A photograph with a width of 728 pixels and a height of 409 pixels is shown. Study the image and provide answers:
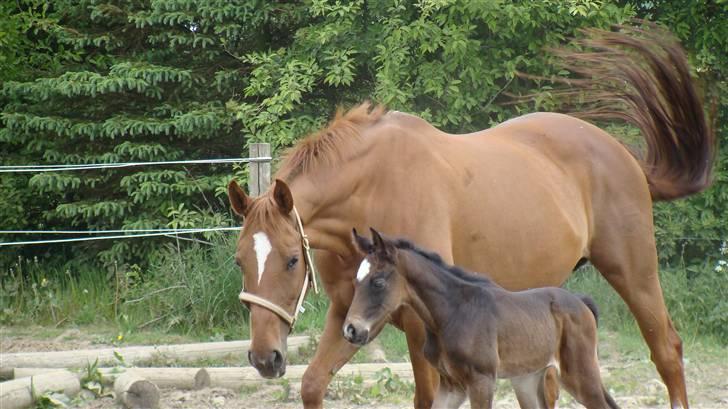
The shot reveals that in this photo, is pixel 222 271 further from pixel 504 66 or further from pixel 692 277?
pixel 692 277

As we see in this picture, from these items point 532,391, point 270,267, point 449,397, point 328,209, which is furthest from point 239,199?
point 532,391

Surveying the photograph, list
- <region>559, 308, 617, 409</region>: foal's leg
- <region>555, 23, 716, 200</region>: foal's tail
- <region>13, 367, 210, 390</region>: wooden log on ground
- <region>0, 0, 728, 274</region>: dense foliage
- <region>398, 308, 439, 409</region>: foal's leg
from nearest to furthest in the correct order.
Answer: <region>559, 308, 617, 409</region>: foal's leg < <region>398, 308, 439, 409</region>: foal's leg < <region>555, 23, 716, 200</region>: foal's tail < <region>13, 367, 210, 390</region>: wooden log on ground < <region>0, 0, 728, 274</region>: dense foliage

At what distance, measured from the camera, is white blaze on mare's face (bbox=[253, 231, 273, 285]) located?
4379 mm

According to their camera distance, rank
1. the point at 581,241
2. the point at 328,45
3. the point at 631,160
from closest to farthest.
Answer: the point at 581,241 → the point at 631,160 → the point at 328,45

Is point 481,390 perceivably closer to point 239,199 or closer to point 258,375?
point 239,199

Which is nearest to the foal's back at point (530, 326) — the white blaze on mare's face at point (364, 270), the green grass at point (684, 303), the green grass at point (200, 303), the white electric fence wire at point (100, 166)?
the white blaze on mare's face at point (364, 270)

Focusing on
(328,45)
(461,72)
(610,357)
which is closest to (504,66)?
(461,72)

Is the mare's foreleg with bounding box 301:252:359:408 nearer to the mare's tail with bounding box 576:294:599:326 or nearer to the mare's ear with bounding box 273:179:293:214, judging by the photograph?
the mare's ear with bounding box 273:179:293:214

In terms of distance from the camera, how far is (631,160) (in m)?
6.24

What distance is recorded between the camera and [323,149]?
16.1ft

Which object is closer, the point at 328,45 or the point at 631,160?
the point at 631,160

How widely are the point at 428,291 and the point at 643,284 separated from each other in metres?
2.11

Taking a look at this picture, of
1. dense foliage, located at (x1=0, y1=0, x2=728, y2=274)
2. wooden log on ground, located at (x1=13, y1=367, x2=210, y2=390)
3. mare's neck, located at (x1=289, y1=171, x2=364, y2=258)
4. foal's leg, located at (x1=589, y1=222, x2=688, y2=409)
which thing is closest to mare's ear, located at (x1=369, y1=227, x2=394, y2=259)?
mare's neck, located at (x1=289, y1=171, x2=364, y2=258)

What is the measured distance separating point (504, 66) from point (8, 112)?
19.0ft
